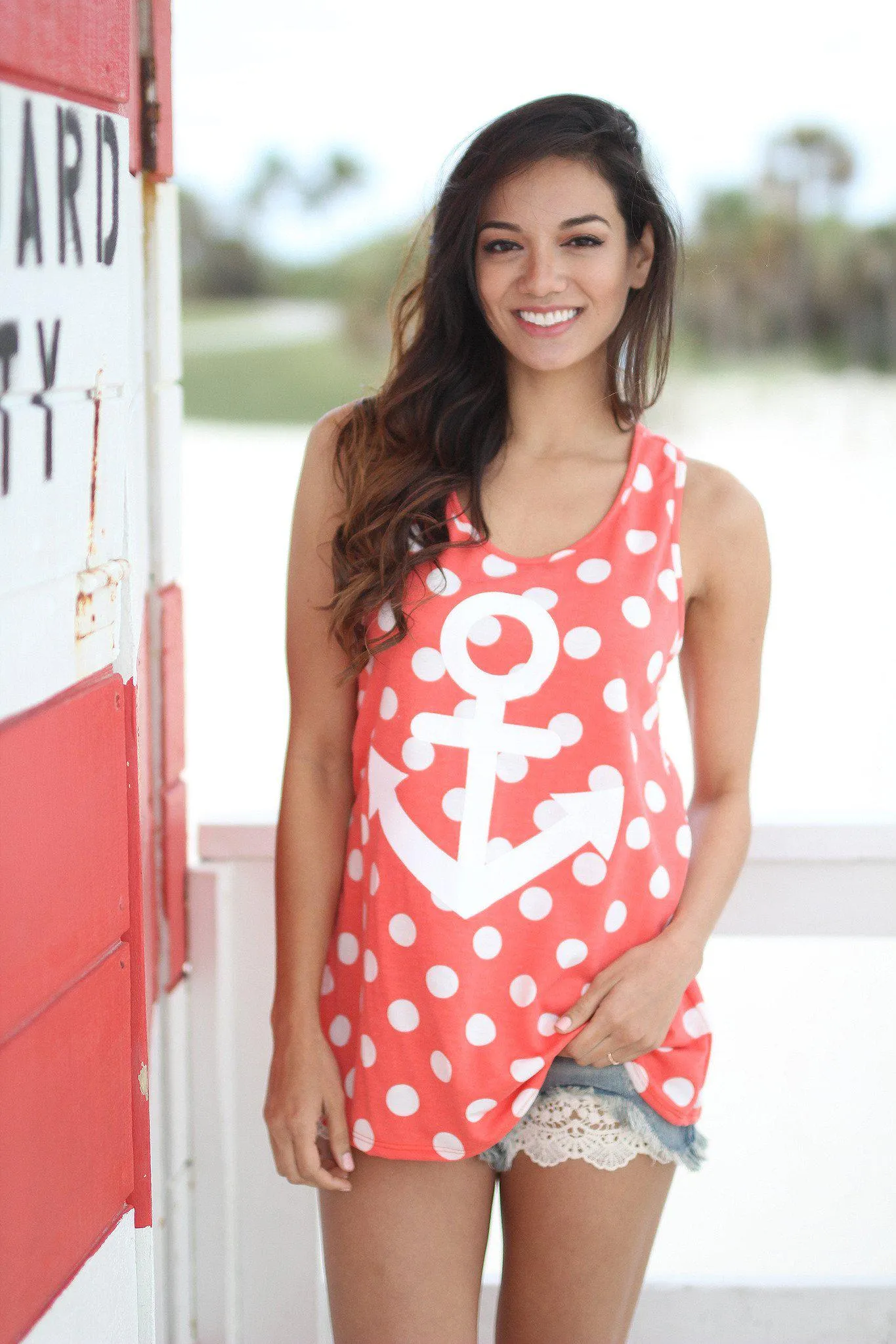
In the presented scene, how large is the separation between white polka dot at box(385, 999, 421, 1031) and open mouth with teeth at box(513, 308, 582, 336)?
2.70 feet

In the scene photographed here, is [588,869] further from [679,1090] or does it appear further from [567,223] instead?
[567,223]

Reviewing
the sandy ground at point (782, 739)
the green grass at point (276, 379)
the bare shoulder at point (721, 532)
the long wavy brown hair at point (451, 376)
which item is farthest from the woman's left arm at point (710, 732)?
the green grass at point (276, 379)

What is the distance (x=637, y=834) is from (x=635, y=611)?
0.27m

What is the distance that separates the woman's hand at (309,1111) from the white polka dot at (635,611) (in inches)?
25.1

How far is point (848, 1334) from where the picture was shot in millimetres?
2303

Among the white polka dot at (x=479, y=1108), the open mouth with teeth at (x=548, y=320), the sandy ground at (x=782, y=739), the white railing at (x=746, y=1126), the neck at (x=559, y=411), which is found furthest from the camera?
the sandy ground at (x=782, y=739)

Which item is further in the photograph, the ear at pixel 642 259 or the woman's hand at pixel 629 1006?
the ear at pixel 642 259

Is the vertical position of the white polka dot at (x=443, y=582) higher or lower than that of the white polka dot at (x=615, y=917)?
higher

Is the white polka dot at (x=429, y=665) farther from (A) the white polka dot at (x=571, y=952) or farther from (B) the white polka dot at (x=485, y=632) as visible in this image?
(A) the white polka dot at (x=571, y=952)

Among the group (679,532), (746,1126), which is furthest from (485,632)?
(746,1126)

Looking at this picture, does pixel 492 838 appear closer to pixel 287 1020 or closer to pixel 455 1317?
pixel 287 1020

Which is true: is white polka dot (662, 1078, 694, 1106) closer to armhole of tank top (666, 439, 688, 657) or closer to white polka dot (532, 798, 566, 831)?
white polka dot (532, 798, 566, 831)

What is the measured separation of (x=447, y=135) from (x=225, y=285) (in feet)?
6.78

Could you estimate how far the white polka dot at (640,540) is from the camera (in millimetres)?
1601
